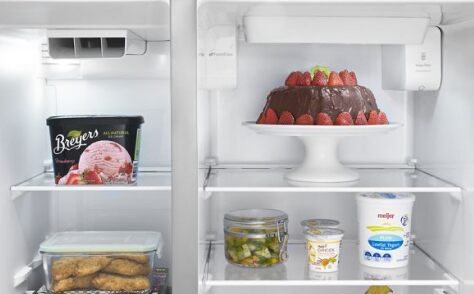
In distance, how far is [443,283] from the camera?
1.65m

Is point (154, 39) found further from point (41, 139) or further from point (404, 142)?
point (404, 142)

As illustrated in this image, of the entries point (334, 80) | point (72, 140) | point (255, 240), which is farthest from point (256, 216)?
point (72, 140)

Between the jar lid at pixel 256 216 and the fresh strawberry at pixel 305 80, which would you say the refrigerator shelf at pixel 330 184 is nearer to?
the jar lid at pixel 256 216

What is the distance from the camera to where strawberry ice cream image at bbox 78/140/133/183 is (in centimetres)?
174

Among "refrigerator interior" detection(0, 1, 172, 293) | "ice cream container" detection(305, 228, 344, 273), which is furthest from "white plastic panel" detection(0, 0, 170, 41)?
"ice cream container" detection(305, 228, 344, 273)

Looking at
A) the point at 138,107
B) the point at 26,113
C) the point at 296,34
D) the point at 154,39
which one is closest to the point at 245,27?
the point at 296,34

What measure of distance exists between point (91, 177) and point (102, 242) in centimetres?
19

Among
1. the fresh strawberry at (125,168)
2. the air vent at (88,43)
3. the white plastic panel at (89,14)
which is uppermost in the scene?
the white plastic panel at (89,14)

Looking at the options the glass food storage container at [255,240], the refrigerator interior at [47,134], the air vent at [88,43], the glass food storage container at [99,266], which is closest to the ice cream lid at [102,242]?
the glass food storage container at [99,266]

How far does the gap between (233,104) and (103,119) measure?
0.47 metres

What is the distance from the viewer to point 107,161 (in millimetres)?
1743

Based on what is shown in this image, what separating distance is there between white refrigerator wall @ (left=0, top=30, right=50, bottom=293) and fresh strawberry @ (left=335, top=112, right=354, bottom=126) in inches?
33.9

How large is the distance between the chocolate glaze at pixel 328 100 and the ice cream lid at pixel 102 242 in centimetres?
52

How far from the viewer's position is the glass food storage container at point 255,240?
5.85 feet
